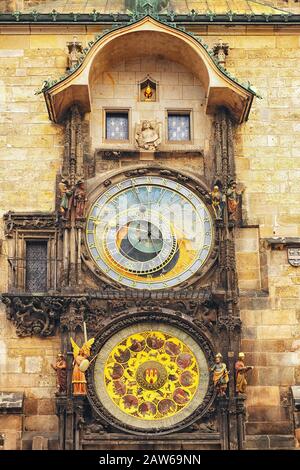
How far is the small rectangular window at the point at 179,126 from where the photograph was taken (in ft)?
64.4

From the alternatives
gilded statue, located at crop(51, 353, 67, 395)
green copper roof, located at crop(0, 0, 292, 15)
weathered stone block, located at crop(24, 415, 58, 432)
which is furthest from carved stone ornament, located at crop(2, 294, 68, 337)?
green copper roof, located at crop(0, 0, 292, 15)

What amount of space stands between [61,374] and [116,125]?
13.4 feet

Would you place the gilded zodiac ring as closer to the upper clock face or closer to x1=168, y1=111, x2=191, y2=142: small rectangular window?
the upper clock face

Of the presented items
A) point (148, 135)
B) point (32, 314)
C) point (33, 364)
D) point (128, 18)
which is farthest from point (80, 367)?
point (128, 18)

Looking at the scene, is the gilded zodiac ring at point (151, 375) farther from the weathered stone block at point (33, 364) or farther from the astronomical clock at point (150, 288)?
the weathered stone block at point (33, 364)

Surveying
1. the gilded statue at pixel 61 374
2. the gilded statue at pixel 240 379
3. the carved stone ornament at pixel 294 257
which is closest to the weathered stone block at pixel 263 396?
the gilded statue at pixel 240 379

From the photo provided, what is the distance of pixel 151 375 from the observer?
18.1 m

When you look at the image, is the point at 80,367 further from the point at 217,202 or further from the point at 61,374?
the point at 217,202

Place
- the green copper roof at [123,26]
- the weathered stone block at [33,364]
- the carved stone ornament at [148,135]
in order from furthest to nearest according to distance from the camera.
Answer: the carved stone ornament at [148,135] < the green copper roof at [123,26] < the weathered stone block at [33,364]

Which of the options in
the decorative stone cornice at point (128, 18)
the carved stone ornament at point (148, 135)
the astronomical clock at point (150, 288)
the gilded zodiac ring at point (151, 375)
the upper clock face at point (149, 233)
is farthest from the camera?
the decorative stone cornice at point (128, 18)

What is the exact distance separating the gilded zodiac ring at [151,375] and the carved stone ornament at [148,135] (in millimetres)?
3292

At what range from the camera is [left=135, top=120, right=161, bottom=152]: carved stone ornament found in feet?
63.6

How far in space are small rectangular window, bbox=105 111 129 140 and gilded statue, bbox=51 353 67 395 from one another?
3.65 m

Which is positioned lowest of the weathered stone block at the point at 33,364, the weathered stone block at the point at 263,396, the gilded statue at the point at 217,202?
the weathered stone block at the point at 263,396
